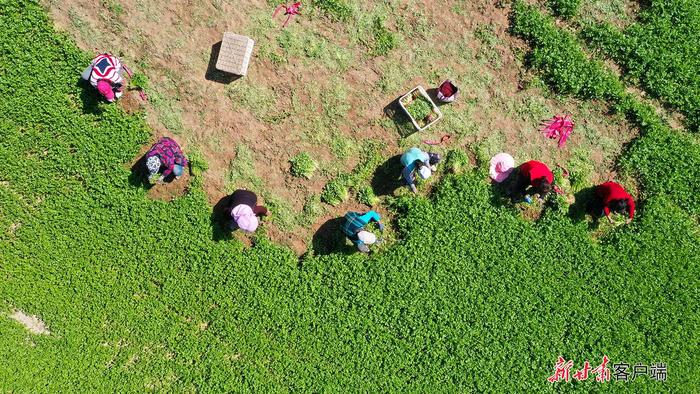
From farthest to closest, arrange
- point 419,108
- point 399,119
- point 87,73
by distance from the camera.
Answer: point 399,119 < point 419,108 < point 87,73

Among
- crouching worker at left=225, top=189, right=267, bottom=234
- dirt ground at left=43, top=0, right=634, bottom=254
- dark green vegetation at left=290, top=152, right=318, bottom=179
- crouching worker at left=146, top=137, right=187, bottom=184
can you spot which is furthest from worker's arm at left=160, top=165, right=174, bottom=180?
dark green vegetation at left=290, top=152, right=318, bottom=179

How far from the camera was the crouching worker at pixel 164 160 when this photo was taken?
7746 mm

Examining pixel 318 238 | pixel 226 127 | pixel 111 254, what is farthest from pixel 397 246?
pixel 111 254

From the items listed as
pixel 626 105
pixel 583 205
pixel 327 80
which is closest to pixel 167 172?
pixel 327 80

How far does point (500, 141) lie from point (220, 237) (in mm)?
5444

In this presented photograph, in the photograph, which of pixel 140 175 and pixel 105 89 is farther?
pixel 140 175

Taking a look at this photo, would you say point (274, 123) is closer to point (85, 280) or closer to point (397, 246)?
point (397, 246)

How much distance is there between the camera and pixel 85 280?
8445mm

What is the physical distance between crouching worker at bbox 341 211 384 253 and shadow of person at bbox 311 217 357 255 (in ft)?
0.91

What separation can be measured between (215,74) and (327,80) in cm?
205

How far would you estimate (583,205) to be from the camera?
8391mm

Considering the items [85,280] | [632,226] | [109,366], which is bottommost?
[109,366]

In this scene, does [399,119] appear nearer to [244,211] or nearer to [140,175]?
[244,211]

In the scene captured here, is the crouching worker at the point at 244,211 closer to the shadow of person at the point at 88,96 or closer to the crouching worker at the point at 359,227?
the crouching worker at the point at 359,227
